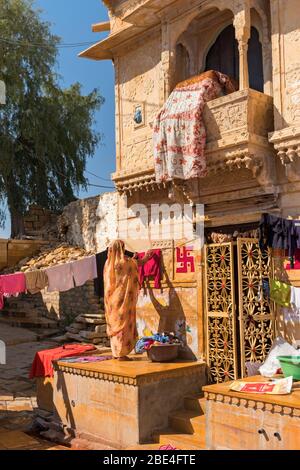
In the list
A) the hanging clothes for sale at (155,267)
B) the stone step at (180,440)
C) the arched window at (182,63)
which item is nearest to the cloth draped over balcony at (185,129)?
the arched window at (182,63)

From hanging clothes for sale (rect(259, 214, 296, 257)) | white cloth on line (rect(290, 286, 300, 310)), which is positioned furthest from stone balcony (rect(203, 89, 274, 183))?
white cloth on line (rect(290, 286, 300, 310))

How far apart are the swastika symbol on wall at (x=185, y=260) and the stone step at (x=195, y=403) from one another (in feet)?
6.71

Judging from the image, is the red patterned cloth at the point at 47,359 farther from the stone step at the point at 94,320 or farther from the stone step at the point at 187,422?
the stone step at the point at 94,320

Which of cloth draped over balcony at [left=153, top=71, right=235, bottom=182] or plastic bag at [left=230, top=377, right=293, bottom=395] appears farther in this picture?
cloth draped over balcony at [left=153, top=71, right=235, bottom=182]

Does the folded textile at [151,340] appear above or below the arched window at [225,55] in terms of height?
below

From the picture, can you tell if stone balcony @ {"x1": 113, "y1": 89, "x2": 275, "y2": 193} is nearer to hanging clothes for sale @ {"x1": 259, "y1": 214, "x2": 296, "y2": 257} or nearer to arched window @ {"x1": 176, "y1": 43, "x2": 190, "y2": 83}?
hanging clothes for sale @ {"x1": 259, "y1": 214, "x2": 296, "y2": 257}

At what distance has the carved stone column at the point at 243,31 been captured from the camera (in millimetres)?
7434

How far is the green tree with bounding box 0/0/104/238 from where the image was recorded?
20.6 metres

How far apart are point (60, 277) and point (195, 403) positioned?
12.0 feet

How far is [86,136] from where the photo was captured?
22.3 metres

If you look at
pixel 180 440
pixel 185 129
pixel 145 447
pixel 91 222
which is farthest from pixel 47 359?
pixel 91 222

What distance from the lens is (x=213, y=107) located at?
7688 mm

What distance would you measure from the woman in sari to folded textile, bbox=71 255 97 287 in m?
0.96

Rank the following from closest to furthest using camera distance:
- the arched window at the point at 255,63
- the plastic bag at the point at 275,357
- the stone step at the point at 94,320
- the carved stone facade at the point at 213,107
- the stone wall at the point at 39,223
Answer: the plastic bag at the point at 275,357 → the carved stone facade at the point at 213,107 → the arched window at the point at 255,63 → the stone step at the point at 94,320 → the stone wall at the point at 39,223
